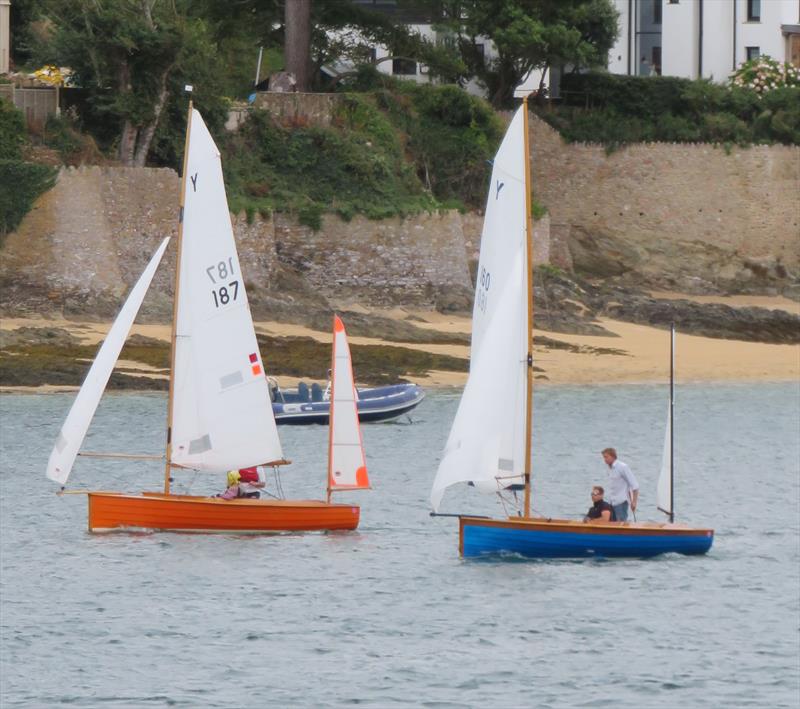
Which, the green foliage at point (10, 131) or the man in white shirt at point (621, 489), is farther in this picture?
the green foliage at point (10, 131)

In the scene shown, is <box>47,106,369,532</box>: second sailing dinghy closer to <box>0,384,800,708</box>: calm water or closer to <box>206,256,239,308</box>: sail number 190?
<box>206,256,239,308</box>: sail number 190

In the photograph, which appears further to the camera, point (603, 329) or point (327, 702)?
point (603, 329)

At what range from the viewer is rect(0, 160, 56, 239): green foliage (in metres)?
48.2

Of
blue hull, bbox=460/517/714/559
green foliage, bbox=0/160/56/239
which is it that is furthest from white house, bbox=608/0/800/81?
blue hull, bbox=460/517/714/559

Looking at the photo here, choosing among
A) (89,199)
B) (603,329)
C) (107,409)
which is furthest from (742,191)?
(107,409)

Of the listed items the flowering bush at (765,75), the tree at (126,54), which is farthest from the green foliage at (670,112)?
the tree at (126,54)

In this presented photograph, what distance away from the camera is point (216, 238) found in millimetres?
29328

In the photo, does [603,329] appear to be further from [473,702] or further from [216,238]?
[473,702]

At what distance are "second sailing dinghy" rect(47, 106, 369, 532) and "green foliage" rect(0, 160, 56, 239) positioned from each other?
19704 mm

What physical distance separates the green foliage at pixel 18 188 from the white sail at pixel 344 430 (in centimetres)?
1994

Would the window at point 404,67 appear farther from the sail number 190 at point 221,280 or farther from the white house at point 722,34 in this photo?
the sail number 190 at point 221,280

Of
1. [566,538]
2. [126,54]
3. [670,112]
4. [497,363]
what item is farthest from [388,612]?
[670,112]

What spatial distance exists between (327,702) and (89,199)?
93.6 ft

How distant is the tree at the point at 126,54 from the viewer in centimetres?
4959
